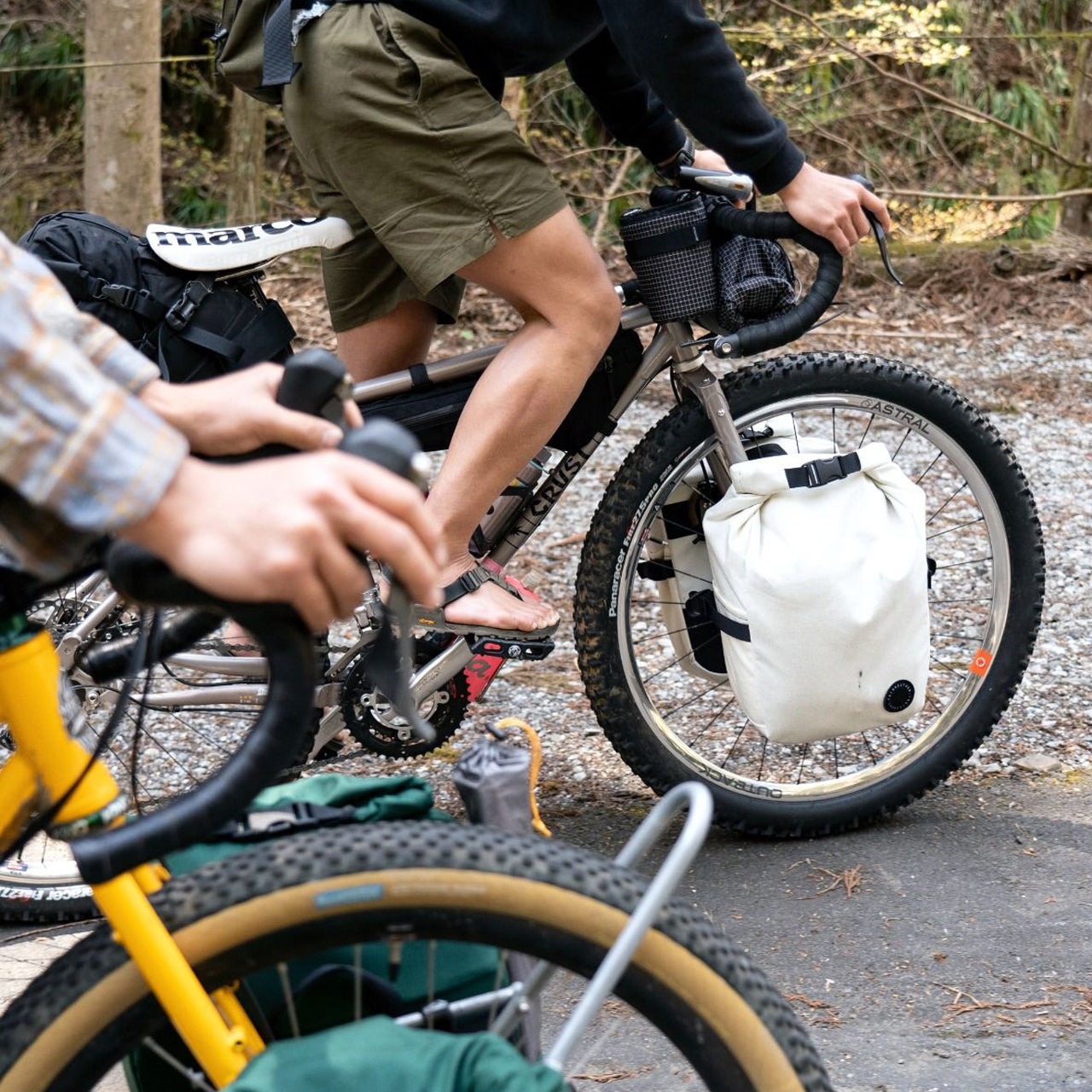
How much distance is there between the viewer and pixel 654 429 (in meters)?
2.75

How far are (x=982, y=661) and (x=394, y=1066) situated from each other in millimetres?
1981

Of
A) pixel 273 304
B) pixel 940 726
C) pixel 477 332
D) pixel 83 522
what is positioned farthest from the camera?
pixel 477 332

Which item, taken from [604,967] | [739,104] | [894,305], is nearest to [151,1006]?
[604,967]

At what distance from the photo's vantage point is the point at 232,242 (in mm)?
2551

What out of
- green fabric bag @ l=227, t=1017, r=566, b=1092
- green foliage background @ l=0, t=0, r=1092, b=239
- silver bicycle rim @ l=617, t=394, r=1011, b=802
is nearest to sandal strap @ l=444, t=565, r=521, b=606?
silver bicycle rim @ l=617, t=394, r=1011, b=802

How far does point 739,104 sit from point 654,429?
649 mm

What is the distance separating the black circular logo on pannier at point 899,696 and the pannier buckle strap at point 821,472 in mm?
432

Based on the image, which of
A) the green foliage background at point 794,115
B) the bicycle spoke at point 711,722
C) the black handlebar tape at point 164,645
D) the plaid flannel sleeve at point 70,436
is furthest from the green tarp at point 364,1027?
the green foliage background at point 794,115

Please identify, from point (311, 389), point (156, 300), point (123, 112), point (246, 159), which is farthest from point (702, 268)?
point (246, 159)

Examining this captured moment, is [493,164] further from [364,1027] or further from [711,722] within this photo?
[364,1027]

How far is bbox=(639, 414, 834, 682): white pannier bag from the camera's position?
9.36ft

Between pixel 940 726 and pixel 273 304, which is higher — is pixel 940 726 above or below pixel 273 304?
below

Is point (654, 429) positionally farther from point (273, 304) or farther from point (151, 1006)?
point (151, 1006)

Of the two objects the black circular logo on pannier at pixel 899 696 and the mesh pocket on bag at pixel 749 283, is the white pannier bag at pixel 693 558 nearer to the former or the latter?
the mesh pocket on bag at pixel 749 283
